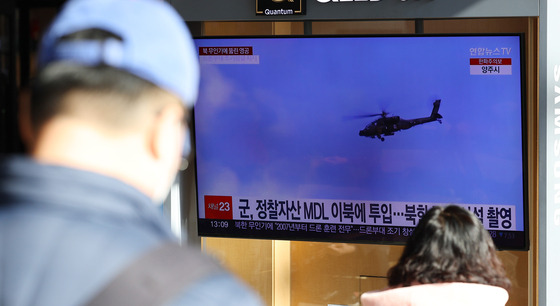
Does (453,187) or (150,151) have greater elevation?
(150,151)

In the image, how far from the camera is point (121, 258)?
77cm

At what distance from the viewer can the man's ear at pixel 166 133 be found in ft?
3.00

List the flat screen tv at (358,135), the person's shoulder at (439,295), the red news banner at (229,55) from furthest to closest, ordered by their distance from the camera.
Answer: the red news banner at (229,55), the flat screen tv at (358,135), the person's shoulder at (439,295)

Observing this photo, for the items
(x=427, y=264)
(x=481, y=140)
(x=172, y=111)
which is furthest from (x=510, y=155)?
(x=172, y=111)

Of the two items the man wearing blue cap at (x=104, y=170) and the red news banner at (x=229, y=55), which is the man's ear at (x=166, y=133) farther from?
the red news banner at (x=229, y=55)

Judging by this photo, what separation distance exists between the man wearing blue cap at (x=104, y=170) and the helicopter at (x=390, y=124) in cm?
315

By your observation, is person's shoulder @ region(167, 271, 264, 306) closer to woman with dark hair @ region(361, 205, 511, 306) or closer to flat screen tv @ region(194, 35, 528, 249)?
woman with dark hair @ region(361, 205, 511, 306)

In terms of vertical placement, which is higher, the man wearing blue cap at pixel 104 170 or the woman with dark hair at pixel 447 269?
the man wearing blue cap at pixel 104 170

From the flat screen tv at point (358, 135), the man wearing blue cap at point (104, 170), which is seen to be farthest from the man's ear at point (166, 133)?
the flat screen tv at point (358, 135)

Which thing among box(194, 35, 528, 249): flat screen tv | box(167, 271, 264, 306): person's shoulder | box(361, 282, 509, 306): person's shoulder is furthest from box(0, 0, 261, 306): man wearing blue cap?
box(194, 35, 528, 249): flat screen tv

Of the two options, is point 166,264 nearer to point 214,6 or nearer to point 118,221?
point 118,221

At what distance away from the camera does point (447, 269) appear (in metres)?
2.88

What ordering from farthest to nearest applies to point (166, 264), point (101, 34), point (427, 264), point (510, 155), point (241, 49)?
1. point (241, 49)
2. point (510, 155)
3. point (427, 264)
4. point (101, 34)
5. point (166, 264)

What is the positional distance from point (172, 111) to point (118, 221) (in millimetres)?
182
